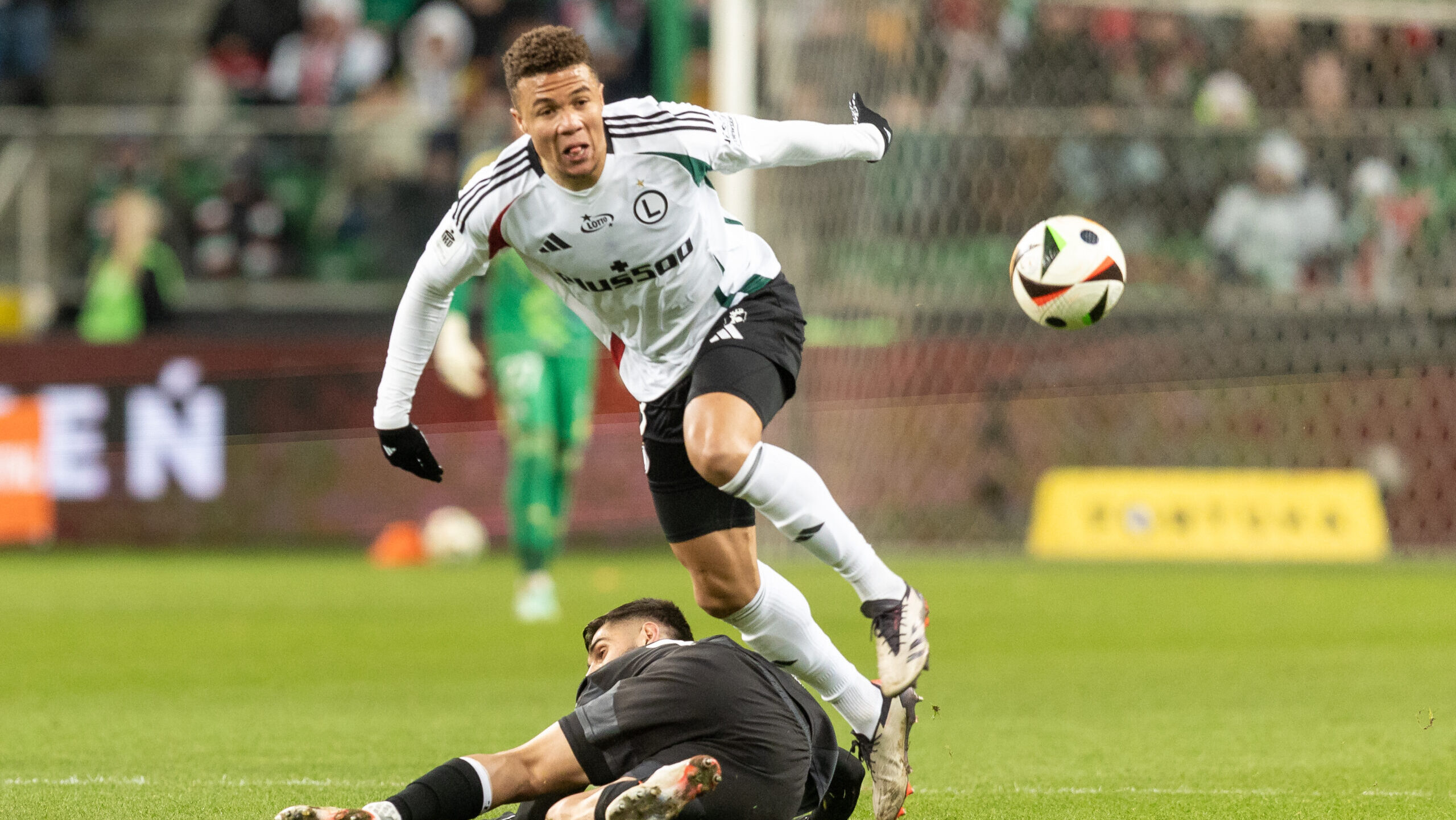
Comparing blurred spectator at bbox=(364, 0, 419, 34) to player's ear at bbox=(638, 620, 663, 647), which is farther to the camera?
blurred spectator at bbox=(364, 0, 419, 34)

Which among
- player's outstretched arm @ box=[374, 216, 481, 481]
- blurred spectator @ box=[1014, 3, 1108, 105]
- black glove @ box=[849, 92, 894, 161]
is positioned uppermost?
blurred spectator @ box=[1014, 3, 1108, 105]

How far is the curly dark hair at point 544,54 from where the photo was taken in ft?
15.9

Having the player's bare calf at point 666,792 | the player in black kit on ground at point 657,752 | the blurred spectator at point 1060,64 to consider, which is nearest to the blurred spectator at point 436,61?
the blurred spectator at point 1060,64

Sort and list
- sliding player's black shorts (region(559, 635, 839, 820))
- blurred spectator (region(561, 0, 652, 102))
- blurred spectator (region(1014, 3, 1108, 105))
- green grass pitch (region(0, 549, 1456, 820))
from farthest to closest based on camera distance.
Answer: blurred spectator (region(561, 0, 652, 102)) < blurred spectator (region(1014, 3, 1108, 105)) < green grass pitch (region(0, 549, 1456, 820)) < sliding player's black shorts (region(559, 635, 839, 820))

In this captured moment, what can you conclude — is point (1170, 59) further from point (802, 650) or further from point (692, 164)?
point (802, 650)

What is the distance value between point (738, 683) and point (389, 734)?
2.47 metres

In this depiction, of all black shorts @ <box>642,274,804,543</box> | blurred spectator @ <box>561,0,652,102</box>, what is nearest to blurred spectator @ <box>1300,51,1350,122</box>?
blurred spectator @ <box>561,0,652,102</box>

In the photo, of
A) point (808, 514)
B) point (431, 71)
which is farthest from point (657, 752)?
point (431, 71)

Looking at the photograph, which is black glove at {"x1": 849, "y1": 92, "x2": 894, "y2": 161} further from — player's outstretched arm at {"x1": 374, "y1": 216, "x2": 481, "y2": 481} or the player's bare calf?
the player's bare calf

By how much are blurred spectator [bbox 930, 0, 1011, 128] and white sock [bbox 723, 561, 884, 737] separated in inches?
370

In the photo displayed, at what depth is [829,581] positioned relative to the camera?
12.3 meters

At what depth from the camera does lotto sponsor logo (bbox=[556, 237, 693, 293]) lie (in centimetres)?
503

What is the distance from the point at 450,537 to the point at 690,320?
29.9 feet

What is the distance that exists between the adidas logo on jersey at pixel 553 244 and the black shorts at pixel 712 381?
0.47m
